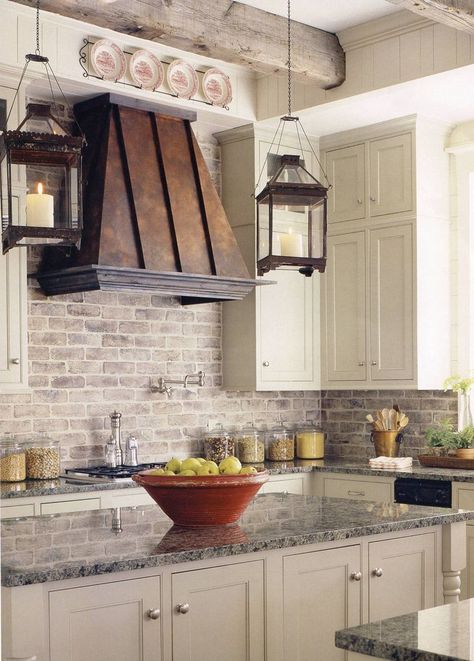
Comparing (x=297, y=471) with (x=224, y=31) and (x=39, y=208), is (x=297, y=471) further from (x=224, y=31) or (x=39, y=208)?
(x=39, y=208)

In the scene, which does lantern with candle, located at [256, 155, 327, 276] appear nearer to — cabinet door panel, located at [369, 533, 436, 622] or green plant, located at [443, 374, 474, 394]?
cabinet door panel, located at [369, 533, 436, 622]

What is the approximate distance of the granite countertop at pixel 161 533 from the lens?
2660mm

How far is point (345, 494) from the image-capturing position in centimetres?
562

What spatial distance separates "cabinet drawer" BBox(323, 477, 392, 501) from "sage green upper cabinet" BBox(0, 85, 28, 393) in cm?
193

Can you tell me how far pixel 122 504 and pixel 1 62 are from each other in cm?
228

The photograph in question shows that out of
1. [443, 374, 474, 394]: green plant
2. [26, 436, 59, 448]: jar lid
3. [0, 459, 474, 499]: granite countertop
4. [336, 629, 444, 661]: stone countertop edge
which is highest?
[443, 374, 474, 394]: green plant

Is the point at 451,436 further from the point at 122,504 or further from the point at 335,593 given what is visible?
the point at 335,593

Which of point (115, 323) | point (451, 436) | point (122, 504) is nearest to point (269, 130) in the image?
point (115, 323)

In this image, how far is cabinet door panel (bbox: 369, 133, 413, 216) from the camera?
5859mm

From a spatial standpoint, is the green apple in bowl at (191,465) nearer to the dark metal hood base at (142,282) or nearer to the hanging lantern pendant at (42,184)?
the hanging lantern pendant at (42,184)

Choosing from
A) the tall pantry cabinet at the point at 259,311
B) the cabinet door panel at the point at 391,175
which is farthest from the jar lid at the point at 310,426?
the cabinet door panel at the point at 391,175

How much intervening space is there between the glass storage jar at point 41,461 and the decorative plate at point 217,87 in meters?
2.22

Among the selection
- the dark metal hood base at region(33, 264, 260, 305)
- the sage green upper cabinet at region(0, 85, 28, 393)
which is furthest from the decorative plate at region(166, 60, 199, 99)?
the dark metal hood base at region(33, 264, 260, 305)

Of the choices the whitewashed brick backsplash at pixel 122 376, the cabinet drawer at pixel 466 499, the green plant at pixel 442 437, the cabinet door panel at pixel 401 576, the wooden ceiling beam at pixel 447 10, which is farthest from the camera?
the green plant at pixel 442 437
